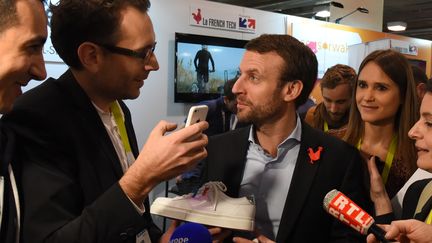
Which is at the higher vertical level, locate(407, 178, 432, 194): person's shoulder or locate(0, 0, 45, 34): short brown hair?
locate(0, 0, 45, 34): short brown hair

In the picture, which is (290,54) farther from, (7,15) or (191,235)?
(7,15)

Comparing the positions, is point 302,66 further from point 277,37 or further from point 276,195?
point 276,195

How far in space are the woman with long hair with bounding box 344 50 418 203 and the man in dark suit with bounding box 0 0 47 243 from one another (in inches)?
68.1

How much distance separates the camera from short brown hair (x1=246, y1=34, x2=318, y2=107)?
2.01m

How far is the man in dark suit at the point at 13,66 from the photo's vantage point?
3.17ft

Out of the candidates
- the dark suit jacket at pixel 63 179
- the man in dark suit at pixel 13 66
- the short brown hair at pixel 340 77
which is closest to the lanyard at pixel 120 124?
the dark suit jacket at pixel 63 179

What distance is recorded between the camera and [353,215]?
133cm

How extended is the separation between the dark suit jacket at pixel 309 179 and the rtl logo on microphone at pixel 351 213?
0.30 m

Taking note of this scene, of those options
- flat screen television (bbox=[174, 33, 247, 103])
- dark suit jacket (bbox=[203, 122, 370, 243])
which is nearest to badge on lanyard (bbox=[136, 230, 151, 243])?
dark suit jacket (bbox=[203, 122, 370, 243])

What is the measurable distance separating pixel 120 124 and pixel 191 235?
1.65 feet

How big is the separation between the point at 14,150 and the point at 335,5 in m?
8.07

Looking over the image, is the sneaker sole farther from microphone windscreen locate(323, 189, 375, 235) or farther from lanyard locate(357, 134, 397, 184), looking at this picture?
lanyard locate(357, 134, 397, 184)

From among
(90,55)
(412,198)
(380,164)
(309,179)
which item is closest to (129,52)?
(90,55)

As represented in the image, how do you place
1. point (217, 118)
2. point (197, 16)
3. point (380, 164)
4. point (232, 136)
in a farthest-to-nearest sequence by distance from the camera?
1. point (197, 16)
2. point (217, 118)
3. point (380, 164)
4. point (232, 136)
